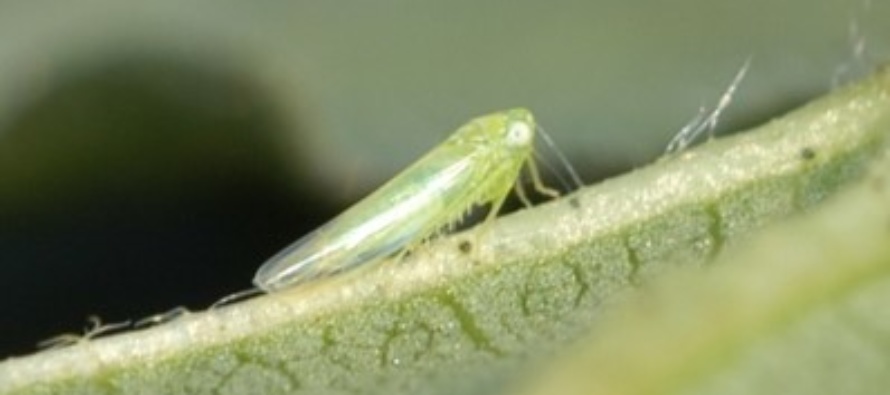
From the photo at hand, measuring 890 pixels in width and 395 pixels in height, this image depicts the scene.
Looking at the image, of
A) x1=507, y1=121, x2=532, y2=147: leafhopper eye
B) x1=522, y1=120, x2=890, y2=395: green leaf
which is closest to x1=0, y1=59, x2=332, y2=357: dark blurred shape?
x1=507, y1=121, x2=532, y2=147: leafhopper eye

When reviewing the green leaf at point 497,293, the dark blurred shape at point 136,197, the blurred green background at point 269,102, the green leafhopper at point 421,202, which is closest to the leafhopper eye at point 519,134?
the green leafhopper at point 421,202

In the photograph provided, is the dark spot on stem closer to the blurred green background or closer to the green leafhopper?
the green leafhopper

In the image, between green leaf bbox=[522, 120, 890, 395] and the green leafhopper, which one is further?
the green leafhopper

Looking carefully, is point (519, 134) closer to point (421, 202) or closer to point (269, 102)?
point (421, 202)

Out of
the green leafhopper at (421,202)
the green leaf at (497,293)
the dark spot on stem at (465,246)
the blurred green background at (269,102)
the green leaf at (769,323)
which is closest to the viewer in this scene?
the green leaf at (769,323)

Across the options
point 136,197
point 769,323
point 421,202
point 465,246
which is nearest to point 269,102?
point 136,197

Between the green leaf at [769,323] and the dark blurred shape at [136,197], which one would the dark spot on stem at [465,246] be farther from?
the dark blurred shape at [136,197]
